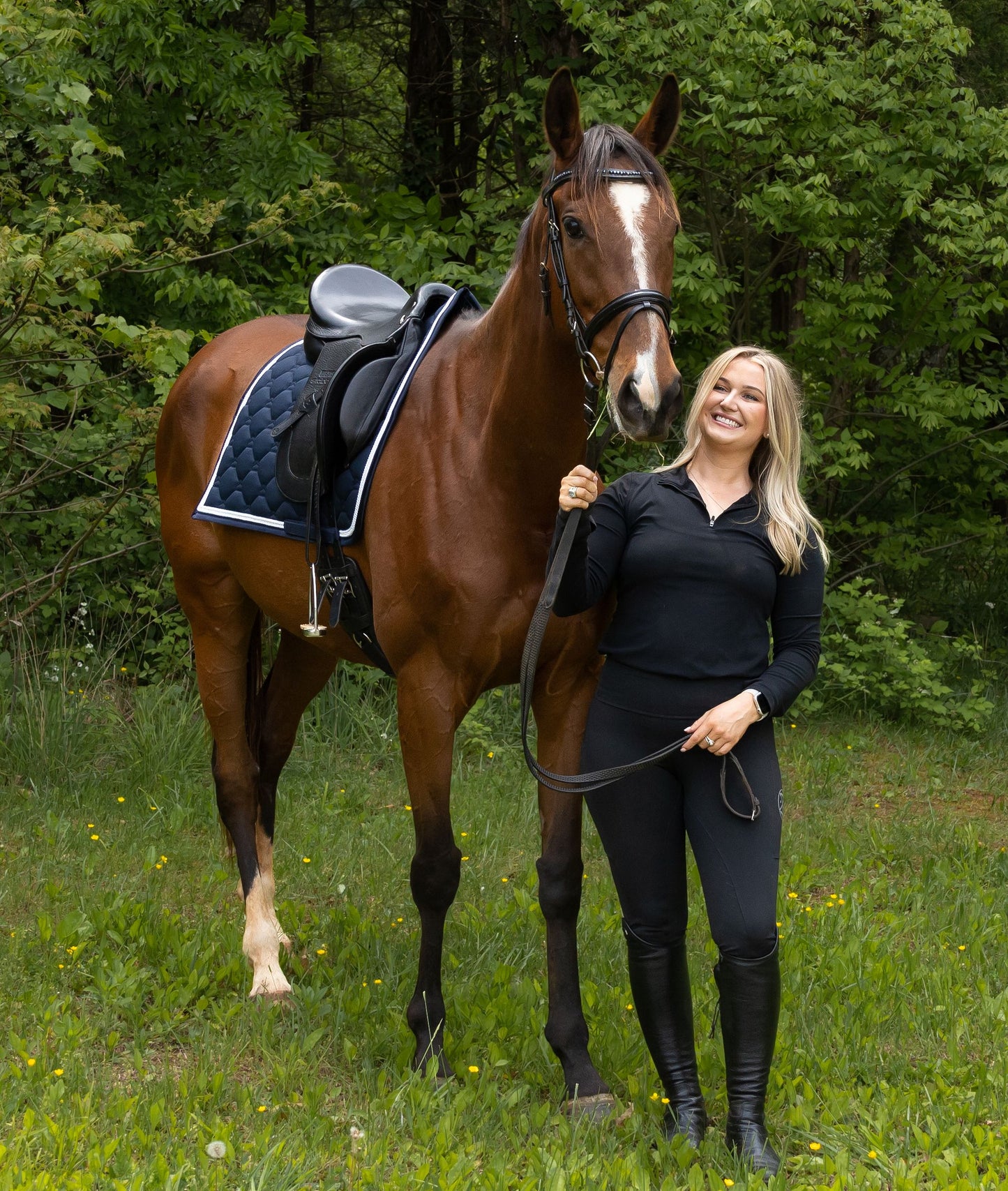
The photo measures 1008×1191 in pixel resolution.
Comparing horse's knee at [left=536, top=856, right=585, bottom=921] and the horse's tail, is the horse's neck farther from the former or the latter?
the horse's tail

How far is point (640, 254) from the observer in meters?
2.58

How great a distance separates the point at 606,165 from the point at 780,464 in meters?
0.76

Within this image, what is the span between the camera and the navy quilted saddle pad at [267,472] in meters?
3.59

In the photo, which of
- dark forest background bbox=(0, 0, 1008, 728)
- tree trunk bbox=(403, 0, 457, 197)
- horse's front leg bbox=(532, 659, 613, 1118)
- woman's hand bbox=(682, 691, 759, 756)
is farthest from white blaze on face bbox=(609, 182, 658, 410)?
tree trunk bbox=(403, 0, 457, 197)

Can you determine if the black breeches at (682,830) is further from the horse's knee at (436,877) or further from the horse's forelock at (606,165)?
the horse's forelock at (606,165)

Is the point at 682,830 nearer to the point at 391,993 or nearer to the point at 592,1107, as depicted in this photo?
the point at 592,1107

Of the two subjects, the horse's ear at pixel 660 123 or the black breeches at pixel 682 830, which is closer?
the black breeches at pixel 682 830

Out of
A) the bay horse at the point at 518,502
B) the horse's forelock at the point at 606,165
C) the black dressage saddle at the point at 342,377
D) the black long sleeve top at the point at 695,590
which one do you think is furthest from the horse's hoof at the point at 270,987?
Result: the horse's forelock at the point at 606,165

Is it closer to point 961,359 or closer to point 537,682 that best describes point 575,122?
point 537,682

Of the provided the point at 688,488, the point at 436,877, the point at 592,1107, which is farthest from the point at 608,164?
the point at 592,1107

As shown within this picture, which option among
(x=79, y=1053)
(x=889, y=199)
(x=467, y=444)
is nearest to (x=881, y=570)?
(x=889, y=199)

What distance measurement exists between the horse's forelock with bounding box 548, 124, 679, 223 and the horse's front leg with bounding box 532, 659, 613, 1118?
46.3 inches

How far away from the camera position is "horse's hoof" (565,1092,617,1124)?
3125mm

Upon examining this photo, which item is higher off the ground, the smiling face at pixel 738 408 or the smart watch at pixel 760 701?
Result: the smiling face at pixel 738 408
